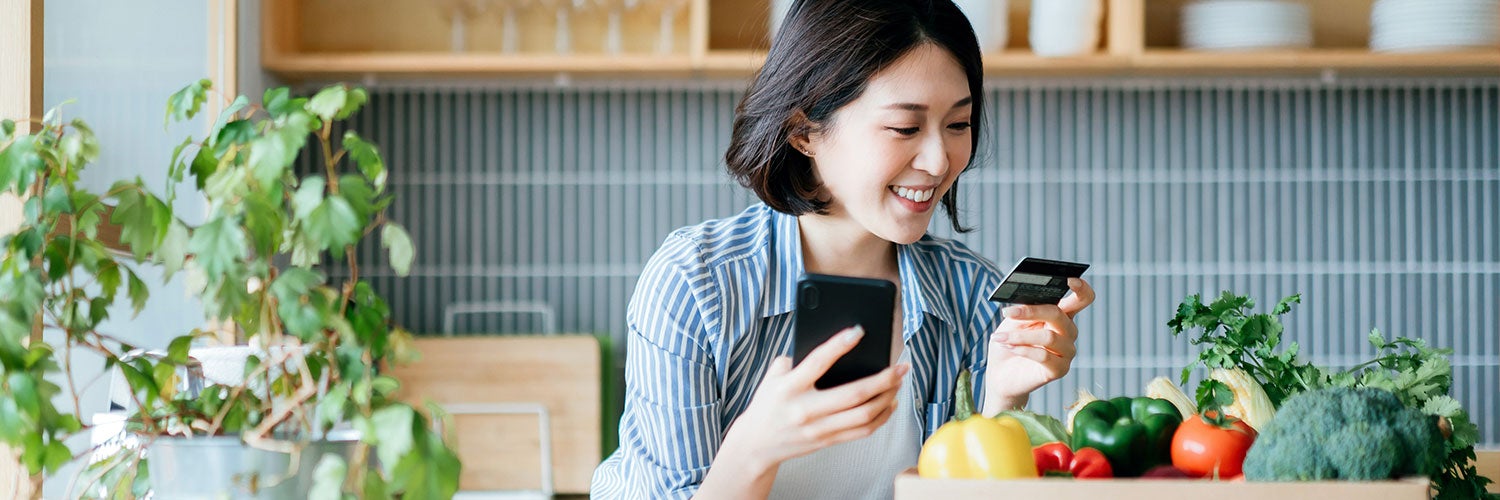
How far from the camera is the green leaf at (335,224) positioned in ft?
2.23

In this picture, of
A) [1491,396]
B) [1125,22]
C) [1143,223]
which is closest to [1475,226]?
[1491,396]

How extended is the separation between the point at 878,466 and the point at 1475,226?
6.53 ft

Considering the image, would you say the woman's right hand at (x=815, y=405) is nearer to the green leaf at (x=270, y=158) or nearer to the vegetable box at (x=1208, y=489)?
the vegetable box at (x=1208, y=489)

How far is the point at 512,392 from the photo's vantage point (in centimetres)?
258

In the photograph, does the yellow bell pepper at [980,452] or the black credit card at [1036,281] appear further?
the black credit card at [1036,281]

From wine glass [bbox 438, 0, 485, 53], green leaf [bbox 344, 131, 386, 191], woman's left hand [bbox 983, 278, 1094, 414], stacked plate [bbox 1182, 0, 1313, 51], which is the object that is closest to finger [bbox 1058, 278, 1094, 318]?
woman's left hand [bbox 983, 278, 1094, 414]

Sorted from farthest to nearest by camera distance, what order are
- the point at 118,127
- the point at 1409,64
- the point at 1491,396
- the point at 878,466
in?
the point at 1491,396, the point at 1409,64, the point at 118,127, the point at 878,466

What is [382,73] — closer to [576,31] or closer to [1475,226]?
[576,31]

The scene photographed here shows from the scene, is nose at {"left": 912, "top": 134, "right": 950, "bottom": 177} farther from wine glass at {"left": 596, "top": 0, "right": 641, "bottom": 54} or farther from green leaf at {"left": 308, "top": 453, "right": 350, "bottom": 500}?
wine glass at {"left": 596, "top": 0, "right": 641, "bottom": 54}

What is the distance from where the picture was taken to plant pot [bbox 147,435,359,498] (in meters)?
0.72

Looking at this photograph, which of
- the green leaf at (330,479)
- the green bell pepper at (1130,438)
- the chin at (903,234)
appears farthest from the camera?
the chin at (903,234)

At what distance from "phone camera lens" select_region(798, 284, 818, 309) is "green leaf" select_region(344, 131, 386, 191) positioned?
11.4 inches

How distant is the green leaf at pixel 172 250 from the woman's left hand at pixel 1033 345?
74 centimetres

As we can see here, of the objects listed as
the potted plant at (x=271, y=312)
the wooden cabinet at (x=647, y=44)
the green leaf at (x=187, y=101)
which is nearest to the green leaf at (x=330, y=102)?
the potted plant at (x=271, y=312)
